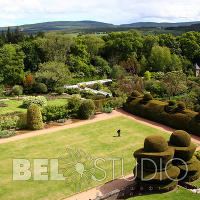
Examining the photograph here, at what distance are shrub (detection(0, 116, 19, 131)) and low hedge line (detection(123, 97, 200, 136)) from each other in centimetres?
1257

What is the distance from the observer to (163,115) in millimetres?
24078

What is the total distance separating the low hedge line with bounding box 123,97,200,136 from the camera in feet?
70.5

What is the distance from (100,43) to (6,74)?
23.4 metres

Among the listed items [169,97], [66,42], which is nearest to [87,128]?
[169,97]

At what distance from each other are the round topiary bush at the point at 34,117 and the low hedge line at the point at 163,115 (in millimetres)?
10604

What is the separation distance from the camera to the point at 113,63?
54156 mm

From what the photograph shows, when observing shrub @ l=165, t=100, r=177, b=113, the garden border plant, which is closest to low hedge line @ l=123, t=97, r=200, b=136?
the garden border plant

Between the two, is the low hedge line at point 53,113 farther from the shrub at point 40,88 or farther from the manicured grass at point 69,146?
the shrub at point 40,88

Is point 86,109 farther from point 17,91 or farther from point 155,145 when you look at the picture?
point 17,91

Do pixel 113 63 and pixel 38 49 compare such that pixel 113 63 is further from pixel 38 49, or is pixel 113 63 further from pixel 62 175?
pixel 62 175

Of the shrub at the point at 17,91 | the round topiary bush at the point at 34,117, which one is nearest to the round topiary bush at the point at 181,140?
the round topiary bush at the point at 34,117

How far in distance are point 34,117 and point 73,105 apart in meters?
4.87

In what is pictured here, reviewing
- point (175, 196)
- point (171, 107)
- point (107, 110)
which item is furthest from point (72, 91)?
point (175, 196)

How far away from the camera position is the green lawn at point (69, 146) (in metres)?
13.4
